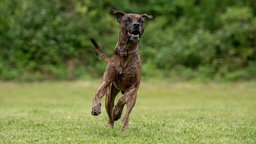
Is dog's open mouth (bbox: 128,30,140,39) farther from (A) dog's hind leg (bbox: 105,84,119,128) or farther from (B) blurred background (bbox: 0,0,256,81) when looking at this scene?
(B) blurred background (bbox: 0,0,256,81)

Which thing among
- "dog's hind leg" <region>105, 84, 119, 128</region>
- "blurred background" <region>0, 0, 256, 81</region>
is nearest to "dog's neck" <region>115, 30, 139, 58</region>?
"dog's hind leg" <region>105, 84, 119, 128</region>

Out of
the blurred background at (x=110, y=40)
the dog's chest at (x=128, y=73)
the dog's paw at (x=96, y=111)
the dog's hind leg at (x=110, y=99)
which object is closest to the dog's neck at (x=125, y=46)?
the dog's chest at (x=128, y=73)

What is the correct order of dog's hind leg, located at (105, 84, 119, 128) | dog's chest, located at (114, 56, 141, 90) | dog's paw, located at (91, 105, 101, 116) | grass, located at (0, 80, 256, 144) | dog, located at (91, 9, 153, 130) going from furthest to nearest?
1. dog's hind leg, located at (105, 84, 119, 128)
2. dog's chest, located at (114, 56, 141, 90)
3. dog, located at (91, 9, 153, 130)
4. grass, located at (0, 80, 256, 144)
5. dog's paw, located at (91, 105, 101, 116)

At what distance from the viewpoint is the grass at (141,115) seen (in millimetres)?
10430

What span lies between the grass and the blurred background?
1.37 m

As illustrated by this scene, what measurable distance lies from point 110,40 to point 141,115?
545 inches

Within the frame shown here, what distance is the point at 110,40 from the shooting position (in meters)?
29.1

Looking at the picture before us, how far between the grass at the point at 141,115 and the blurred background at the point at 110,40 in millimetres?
1367

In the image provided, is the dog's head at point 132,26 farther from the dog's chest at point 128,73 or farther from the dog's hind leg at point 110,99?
the dog's hind leg at point 110,99

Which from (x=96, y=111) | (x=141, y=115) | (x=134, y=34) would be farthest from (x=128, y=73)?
(x=141, y=115)

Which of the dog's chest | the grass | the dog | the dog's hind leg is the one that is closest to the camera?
the grass

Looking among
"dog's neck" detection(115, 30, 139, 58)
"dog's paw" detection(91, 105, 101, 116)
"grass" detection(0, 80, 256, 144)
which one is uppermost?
"dog's neck" detection(115, 30, 139, 58)

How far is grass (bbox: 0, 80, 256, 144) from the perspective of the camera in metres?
10.4

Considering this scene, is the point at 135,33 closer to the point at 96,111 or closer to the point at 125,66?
the point at 125,66
